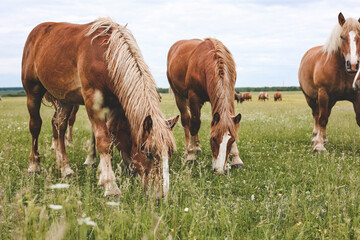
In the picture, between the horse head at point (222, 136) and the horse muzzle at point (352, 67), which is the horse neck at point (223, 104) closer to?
the horse head at point (222, 136)

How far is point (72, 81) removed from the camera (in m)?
4.71

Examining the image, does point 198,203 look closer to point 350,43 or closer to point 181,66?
point 181,66

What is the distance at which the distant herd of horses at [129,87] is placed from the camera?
12.3 ft

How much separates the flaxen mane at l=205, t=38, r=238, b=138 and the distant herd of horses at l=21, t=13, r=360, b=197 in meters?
0.02

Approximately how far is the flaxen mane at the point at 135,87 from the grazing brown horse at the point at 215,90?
118 centimetres

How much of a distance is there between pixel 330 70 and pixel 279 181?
3.81 metres

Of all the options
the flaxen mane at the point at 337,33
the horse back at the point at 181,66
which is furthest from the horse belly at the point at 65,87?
the flaxen mane at the point at 337,33

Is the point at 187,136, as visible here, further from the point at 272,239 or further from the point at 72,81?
the point at 272,239

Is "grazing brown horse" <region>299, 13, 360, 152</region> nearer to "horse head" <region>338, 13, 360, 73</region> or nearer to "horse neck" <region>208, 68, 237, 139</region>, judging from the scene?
"horse head" <region>338, 13, 360, 73</region>

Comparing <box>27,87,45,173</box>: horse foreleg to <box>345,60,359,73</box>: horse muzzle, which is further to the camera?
<box>345,60,359,73</box>: horse muzzle

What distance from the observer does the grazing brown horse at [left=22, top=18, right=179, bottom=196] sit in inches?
141

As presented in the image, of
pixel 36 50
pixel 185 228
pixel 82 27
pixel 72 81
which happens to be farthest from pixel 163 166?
pixel 36 50

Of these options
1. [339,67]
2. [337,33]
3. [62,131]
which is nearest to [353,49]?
[339,67]

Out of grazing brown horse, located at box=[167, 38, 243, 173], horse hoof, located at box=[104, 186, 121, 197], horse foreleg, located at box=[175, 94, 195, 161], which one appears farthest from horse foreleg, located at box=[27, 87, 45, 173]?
horse foreleg, located at box=[175, 94, 195, 161]
